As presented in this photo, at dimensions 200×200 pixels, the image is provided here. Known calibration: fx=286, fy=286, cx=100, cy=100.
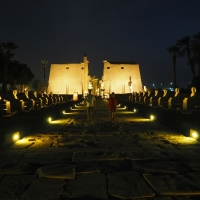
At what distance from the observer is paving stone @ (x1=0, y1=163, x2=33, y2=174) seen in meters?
4.73

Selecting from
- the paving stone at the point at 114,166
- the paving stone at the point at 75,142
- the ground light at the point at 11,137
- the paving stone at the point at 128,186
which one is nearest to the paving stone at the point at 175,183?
the paving stone at the point at 128,186

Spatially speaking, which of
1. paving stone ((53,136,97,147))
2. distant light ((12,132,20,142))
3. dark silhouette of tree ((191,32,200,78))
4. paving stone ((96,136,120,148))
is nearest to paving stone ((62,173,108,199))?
paving stone ((96,136,120,148))

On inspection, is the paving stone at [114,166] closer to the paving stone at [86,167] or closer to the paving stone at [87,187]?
the paving stone at [86,167]

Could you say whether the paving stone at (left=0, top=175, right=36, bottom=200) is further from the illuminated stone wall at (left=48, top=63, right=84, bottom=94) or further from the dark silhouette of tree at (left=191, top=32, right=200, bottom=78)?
the illuminated stone wall at (left=48, top=63, right=84, bottom=94)

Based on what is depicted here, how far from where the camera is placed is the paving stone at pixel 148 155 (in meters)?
5.69

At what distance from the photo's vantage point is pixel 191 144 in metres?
7.18

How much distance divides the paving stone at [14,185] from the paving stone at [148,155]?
86.0 inches

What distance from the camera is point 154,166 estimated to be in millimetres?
5062

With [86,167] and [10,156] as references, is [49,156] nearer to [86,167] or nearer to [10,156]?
[10,156]

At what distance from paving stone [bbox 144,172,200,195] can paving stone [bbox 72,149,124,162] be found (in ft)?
4.47

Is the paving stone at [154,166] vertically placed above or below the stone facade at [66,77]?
below

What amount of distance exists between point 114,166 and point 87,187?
1.19 m

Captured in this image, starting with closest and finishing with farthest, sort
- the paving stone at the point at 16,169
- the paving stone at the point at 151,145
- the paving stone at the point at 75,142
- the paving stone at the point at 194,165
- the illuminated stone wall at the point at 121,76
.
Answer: the paving stone at the point at 16,169
the paving stone at the point at 194,165
the paving stone at the point at 151,145
the paving stone at the point at 75,142
the illuminated stone wall at the point at 121,76

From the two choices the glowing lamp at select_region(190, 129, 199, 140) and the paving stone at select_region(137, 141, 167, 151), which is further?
the glowing lamp at select_region(190, 129, 199, 140)
